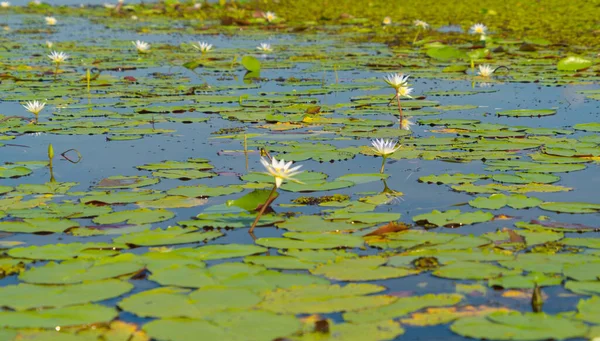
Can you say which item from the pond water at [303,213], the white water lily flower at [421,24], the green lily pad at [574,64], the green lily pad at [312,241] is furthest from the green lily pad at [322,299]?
the white water lily flower at [421,24]

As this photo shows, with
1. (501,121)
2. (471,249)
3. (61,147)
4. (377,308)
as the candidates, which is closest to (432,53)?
(501,121)

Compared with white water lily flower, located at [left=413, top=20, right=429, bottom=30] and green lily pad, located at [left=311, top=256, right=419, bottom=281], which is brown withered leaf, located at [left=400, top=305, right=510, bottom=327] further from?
white water lily flower, located at [left=413, top=20, right=429, bottom=30]

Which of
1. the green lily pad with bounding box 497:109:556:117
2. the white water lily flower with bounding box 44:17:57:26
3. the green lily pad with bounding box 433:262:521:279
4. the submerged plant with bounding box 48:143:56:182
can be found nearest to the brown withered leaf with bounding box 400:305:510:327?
the green lily pad with bounding box 433:262:521:279

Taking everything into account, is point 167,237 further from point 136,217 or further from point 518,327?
point 518,327

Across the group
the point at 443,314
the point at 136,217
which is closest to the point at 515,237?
the point at 443,314

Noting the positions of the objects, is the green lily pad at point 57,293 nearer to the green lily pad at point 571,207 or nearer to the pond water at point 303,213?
the pond water at point 303,213
